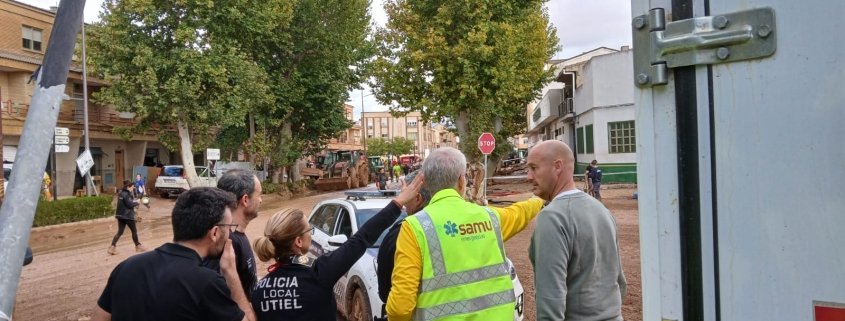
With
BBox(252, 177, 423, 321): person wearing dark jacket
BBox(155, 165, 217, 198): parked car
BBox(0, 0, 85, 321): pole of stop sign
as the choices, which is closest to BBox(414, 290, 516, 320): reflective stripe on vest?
BBox(252, 177, 423, 321): person wearing dark jacket

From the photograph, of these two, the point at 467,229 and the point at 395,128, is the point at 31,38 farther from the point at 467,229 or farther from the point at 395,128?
the point at 395,128

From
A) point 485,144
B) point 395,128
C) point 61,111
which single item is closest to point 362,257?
point 485,144

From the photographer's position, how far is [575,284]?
101 inches

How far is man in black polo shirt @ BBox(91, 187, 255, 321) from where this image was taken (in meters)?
2.35

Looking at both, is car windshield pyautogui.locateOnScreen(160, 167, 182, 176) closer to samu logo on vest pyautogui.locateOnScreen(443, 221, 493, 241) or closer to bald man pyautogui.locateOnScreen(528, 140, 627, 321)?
samu logo on vest pyautogui.locateOnScreen(443, 221, 493, 241)

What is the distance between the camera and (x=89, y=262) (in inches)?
487

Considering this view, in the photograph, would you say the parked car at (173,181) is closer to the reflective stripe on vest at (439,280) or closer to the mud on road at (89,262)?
the mud on road at (89,262)

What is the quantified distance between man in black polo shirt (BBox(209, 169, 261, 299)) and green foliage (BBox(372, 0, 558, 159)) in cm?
2117

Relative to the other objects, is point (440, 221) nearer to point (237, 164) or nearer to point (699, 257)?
point (699, 257)

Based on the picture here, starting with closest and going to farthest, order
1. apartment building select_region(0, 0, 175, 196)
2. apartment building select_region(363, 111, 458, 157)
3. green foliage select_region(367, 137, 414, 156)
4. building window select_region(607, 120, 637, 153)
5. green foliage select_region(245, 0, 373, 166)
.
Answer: apartment building select_region(0, 0, 175, 196), building window select_region(607, 120, 637, 153), green foliage select_region(245, 0, 373, 166), green foliage select_region(367, 137, 414, 156), apartment building select_region(363, 111, 458, 157)

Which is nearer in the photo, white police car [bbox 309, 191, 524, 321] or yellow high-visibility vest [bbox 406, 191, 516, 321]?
yellow high-visibility vest [bbox 406, 191, 516, 321]

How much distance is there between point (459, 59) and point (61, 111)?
21.7 metres

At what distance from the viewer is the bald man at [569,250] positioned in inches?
94.5

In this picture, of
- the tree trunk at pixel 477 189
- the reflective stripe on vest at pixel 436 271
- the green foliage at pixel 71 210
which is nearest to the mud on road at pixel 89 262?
the green foliage at pixel 71 210
